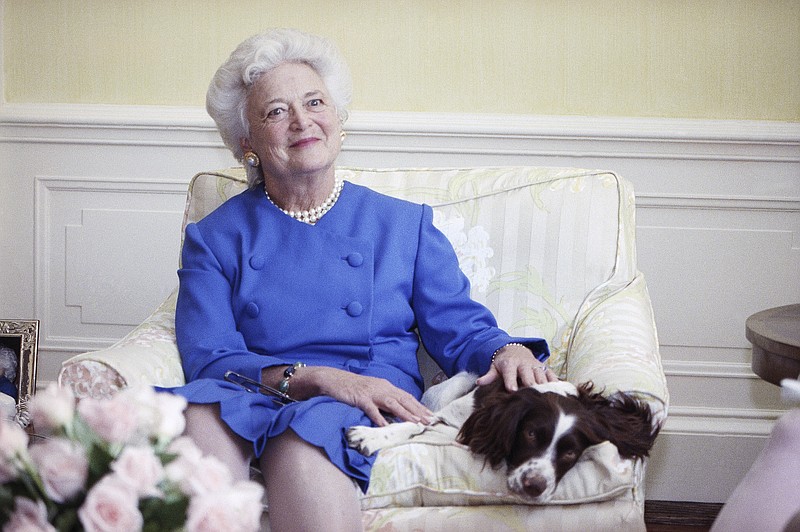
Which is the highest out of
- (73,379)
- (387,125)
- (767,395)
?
(387,125)

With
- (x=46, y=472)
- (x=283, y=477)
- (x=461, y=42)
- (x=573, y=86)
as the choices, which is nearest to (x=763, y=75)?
(x=573, y=86)

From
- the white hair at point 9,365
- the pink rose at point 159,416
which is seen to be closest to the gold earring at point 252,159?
the white hair at point 9,365

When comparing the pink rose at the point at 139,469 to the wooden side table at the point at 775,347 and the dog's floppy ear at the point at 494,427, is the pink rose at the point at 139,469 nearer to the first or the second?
the dog's floppy ear at the point at 494,427

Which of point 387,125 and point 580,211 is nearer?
point 580,211

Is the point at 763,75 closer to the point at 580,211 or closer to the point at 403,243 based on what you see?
A: the point at 580,211

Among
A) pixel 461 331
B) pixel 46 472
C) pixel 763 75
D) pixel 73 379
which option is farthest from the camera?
pixel 763 75

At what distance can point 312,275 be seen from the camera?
6.79 feet

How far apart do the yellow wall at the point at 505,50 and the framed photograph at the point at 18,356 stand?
0.85 meters

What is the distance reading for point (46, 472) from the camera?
34.9 inches

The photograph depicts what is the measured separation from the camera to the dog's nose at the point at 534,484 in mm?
1607

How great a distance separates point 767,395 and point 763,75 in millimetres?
1021

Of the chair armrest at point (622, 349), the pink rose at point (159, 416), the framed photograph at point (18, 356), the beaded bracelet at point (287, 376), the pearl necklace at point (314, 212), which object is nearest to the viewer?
the pink rose at point (159, 416)

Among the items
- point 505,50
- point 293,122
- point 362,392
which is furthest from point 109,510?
point 505,50

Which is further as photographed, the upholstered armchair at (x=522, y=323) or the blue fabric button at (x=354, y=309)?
the blue fabric button at (x=354, y=309)
